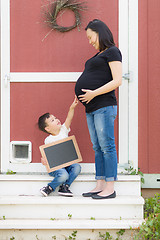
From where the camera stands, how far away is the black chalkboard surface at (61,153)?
115 inches

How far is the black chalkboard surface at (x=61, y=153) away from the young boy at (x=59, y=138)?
0.15 ft

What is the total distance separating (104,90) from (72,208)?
3.36 ft

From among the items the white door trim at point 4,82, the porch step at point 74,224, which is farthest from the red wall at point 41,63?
the porch step at point 74,224

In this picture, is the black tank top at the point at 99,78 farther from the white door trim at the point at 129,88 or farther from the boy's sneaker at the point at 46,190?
the boy's sneaker at the point at 46,190

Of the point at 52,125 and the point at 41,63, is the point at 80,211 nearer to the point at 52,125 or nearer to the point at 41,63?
Answer: the point at 52,125

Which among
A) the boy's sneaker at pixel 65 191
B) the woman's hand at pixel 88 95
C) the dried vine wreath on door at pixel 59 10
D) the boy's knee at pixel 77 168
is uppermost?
→ the dried vine wreath on door at pixel 59 10

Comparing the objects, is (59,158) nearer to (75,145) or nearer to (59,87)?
(75,145)

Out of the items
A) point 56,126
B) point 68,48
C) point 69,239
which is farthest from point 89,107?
point 69,239

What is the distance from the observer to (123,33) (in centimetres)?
314

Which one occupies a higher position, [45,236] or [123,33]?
[123,33]

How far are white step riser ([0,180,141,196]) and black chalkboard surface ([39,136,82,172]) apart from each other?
0.18 metres

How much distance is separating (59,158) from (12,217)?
661 millimetres

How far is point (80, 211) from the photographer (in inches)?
104

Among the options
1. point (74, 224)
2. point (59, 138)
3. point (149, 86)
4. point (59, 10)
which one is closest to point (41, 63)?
point (59, 10)
